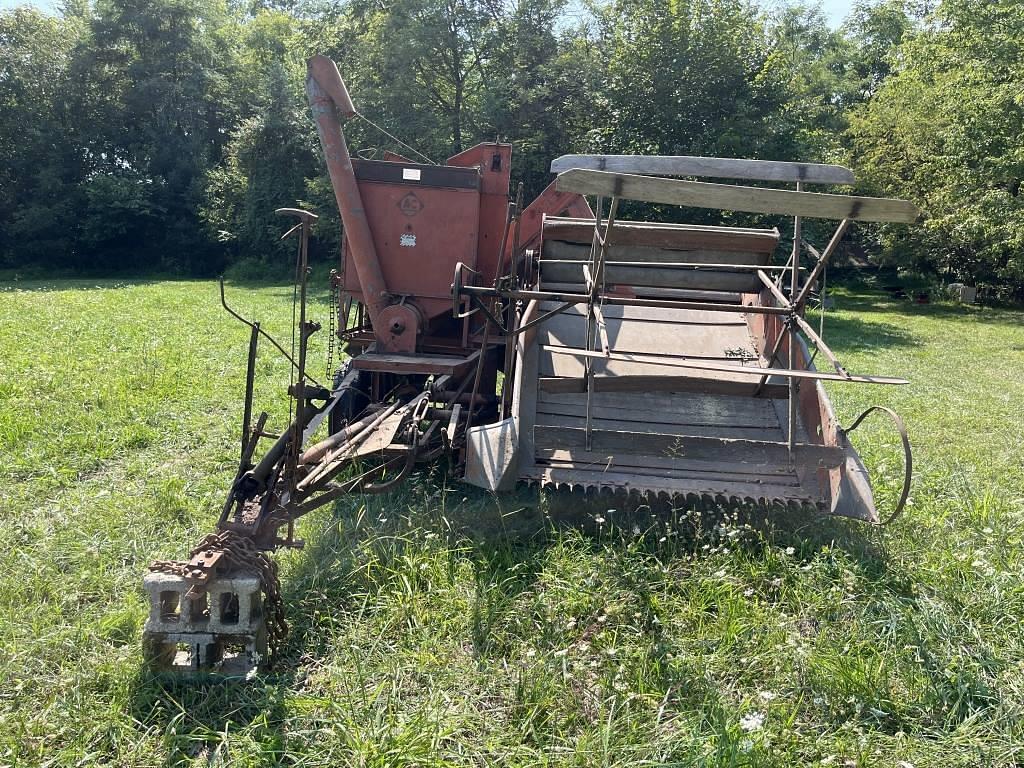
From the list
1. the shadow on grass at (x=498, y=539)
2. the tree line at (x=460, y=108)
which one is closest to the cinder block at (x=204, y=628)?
the shadow on grass at (x=498, y=539)

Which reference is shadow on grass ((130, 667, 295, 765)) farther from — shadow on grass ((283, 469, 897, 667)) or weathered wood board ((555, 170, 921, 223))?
weathered wood board ((555, 170, 921, 223))

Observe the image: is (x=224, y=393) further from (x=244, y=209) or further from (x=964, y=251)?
(x=964, y=251)

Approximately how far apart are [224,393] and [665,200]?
593cm

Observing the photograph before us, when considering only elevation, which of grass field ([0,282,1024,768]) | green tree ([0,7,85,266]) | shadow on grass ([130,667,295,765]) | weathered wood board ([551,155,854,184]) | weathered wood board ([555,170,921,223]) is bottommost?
shadow on grass ([130,667,295,765])

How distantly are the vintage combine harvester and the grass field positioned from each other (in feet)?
0.92

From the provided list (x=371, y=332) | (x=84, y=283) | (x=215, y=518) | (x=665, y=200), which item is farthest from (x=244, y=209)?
(x=665, y=200)

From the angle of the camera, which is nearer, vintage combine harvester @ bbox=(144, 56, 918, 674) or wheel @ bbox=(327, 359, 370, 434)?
vintage combine harvester @ bbox=(144, 56, 918, 674)

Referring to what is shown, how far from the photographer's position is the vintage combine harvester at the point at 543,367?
310cm

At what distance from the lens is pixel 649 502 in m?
4.52

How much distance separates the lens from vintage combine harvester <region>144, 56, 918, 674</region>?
310 cm

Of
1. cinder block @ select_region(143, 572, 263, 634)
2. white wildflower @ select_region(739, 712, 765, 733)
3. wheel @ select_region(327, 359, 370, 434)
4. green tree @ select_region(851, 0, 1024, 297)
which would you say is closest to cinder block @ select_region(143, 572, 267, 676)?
cinder block @ select_region(143, 572, 263, 634)

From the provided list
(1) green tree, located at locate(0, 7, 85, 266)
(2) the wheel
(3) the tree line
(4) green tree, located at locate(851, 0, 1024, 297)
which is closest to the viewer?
(2) the wheel

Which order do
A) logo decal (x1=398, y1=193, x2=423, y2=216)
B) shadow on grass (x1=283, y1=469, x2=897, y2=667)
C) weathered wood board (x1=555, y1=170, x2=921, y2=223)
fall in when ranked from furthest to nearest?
1. logo decal (x1=398, y1=193, x2=423, y2=216)
2. shadow on grass (x1=283, y1=469, x2=897, y2=667)
3. weathered wood board (x1=555, y1=170, x2=921, y2=223)

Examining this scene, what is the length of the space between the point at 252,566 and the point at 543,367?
9.13 ft
